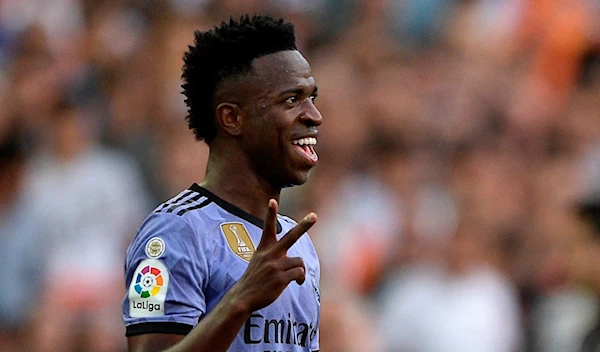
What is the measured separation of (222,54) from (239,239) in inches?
24.4

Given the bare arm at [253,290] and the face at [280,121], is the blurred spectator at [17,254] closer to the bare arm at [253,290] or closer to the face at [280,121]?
the face at [280,121]

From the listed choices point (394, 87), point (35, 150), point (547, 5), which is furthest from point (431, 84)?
point (35, 150)

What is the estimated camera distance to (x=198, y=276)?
12.8 ft

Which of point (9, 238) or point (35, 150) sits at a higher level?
point (35, 150)

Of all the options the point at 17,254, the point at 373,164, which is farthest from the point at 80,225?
the point at 373,164

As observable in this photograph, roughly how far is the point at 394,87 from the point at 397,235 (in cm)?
162

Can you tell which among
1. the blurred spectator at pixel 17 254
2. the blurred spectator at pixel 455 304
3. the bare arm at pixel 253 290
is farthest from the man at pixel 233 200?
the blurred spectator at pixel 17 254

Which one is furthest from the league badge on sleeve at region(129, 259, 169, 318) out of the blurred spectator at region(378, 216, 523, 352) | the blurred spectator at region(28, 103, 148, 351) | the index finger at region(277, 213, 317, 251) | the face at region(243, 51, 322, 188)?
the blurred spectator at region(378, 216, 523, 352)

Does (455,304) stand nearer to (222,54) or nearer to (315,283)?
(315,283)

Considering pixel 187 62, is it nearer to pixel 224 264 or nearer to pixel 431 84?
pixel 224 264

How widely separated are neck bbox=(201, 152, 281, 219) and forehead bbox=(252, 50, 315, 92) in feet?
0.93

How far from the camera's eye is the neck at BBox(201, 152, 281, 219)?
4.22m

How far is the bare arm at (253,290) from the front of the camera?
3596 millimetres

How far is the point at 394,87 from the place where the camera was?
10.2m
